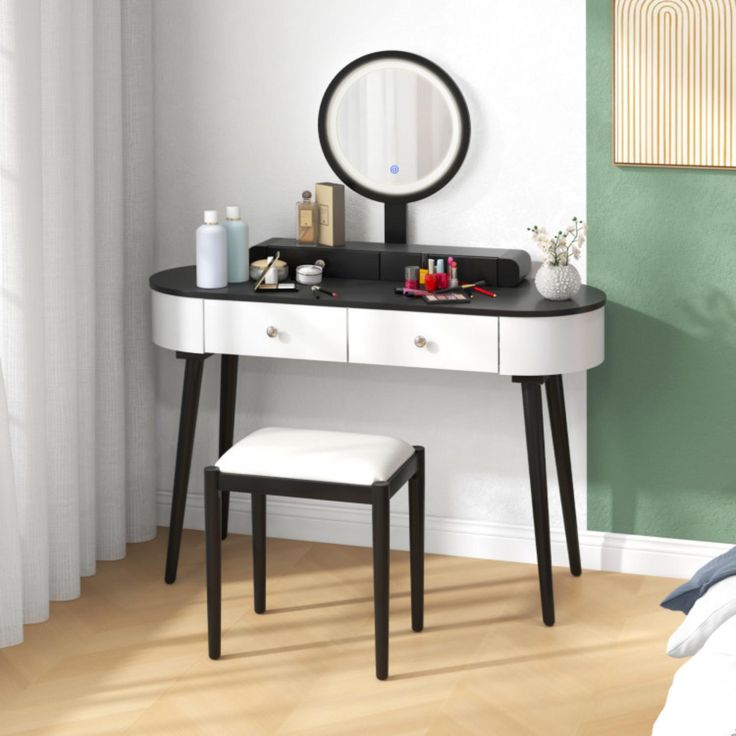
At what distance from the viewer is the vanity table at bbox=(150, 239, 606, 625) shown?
3.19 m

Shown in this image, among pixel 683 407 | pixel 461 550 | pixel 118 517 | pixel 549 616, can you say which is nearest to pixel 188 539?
pixel 118 517

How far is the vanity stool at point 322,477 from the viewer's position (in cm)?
294

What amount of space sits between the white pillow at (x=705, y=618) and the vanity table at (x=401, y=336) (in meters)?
0.93

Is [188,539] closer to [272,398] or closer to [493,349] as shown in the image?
[272,398]

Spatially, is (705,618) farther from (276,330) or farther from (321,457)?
(276,330)

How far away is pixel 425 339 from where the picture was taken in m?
3.25

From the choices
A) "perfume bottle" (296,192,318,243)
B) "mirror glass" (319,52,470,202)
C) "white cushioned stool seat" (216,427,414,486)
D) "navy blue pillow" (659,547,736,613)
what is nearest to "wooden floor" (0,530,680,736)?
"navy blue pillow" (659,547,736,613)

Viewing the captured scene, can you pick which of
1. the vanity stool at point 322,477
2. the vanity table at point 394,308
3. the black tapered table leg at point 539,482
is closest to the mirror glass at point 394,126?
the vanity table at point 394,308

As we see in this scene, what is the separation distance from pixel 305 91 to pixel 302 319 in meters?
0.73

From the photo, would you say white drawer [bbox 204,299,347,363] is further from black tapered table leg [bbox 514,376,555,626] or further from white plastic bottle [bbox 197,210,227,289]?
black tapered table leg [bbox 514,376,555,626]

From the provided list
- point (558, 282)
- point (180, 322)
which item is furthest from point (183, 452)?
point (558, 282)

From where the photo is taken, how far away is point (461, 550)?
3.78 m

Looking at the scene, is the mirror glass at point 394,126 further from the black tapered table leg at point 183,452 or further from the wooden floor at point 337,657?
the wooden floor at point 337,657

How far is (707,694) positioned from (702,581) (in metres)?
0.49
